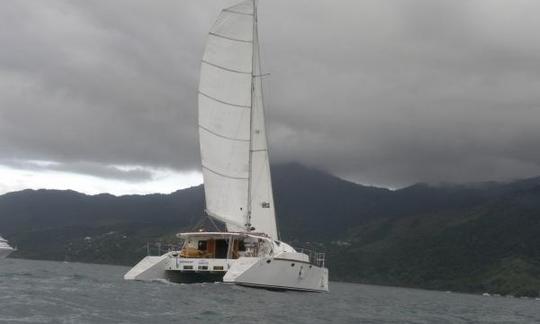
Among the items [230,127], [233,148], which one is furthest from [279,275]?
[230,127]

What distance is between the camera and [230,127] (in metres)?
45.4

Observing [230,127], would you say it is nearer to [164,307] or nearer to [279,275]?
[279,275]

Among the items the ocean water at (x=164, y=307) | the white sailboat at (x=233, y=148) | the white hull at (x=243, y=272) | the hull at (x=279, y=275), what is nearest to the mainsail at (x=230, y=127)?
the white sailboat at (x=233, y=148)

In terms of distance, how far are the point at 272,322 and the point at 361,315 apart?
793 cm

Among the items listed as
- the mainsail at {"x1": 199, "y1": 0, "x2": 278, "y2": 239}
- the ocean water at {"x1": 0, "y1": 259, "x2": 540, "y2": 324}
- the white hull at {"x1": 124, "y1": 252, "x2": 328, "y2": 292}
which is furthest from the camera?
the mainsail at {"x1": 199, "y1": 0, "x2": 278, "y2": 239}

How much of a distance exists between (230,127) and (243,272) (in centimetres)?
1147

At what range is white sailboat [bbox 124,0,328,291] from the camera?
4457cm

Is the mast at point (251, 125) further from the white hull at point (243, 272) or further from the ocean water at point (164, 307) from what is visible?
the ocean water at point (164, 307)

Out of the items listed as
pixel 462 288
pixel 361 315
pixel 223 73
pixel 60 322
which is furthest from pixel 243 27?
pixel 462 288

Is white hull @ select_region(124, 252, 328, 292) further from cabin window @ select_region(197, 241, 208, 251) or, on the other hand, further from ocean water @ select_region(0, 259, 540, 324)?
cabin window @ select_region(197, 241, 208, 251)

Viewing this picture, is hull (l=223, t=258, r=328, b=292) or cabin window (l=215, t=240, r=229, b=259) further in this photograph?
cabin window (l=215, t=240, r=229, b=259)

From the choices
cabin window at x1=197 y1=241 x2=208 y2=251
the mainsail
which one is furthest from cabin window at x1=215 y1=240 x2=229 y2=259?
the mainsail

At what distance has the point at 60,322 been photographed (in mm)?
21172

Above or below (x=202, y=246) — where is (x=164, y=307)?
below
